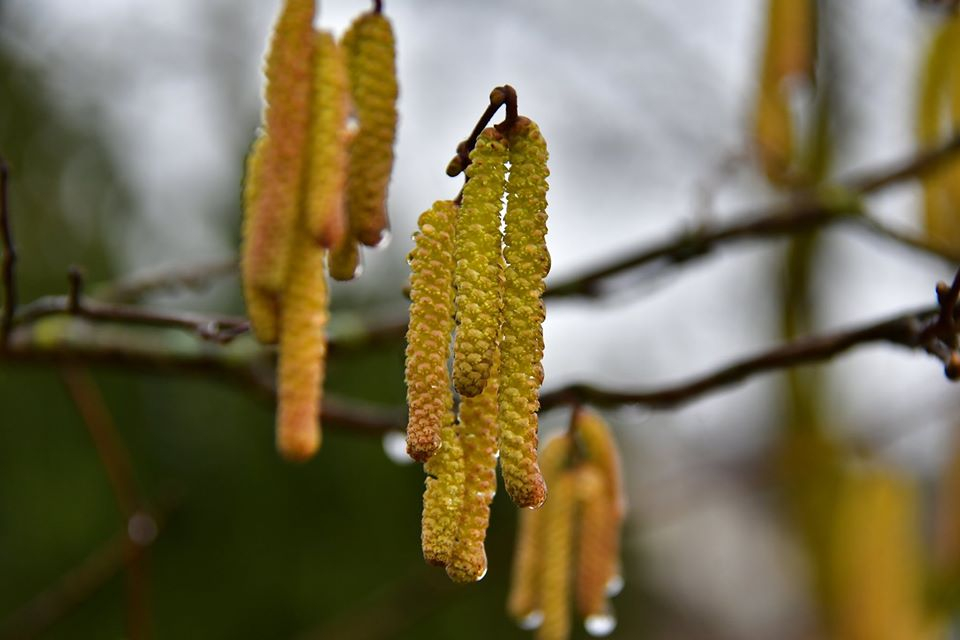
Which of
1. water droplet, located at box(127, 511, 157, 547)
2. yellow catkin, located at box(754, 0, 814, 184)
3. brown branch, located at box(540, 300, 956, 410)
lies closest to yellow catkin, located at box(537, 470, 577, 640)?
brown branch, located at box(540, 300, 956, 410)

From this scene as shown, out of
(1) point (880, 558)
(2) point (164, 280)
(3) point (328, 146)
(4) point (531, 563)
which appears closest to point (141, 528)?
(2) point (164, 280)

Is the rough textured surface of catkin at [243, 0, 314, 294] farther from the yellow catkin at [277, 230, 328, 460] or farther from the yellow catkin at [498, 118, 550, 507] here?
the yellow catkin at [498, 118, 550, 507]

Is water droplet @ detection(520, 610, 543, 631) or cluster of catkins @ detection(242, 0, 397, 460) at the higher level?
cluster of catkins @ detection(242, 0, 397, 460)

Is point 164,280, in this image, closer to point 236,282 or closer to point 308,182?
point 308,182

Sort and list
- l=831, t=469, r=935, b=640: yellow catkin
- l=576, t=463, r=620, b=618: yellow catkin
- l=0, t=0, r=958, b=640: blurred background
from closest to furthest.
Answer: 1. l=576, t=463, r=620, b=618: yellow catkin
2. l=831, t=469, r=935, b=640: yellow catkin
3. l=0, t=0, r=958, b=640: blurred background

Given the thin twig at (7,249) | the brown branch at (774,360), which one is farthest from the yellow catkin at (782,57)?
the thin twig at (7,249)

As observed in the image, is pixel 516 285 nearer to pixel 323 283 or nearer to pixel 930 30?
pixel 323 283
